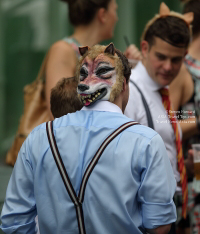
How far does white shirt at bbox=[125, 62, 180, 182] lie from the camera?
2.98m

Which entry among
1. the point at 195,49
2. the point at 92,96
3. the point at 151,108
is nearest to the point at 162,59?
the point at 151,108

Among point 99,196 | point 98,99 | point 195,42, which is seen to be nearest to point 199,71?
point 195,42

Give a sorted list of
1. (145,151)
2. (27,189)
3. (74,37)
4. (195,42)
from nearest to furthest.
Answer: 1. (145,151)
2. (27,189)
3. (74,37)
4. (195,42)

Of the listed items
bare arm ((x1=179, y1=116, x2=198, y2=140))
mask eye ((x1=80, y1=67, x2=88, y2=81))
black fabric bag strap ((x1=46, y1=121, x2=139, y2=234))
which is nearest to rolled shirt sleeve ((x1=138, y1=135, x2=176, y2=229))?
black fabric bag strap ((x1=46, y1=121, x2=139, y2=234))

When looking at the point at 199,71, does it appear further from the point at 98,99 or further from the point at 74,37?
the point at 98,99

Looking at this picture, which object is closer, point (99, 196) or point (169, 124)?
point (99, 196)

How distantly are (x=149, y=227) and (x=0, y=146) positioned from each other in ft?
11.4

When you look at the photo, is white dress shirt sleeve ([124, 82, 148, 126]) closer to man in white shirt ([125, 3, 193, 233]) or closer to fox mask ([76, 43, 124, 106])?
man in white shirt ([125, 3, 193, 233])

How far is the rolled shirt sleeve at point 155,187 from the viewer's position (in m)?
2.03

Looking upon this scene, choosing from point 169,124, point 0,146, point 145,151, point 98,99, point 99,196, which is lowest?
point 0,146

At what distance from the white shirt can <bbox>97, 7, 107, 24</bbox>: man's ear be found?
72 cm

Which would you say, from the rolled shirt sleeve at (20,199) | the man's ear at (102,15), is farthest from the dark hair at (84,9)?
the rolled shirt sleeve at (20,199)

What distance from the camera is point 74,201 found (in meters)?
2.09

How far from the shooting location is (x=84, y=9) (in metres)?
3.76
